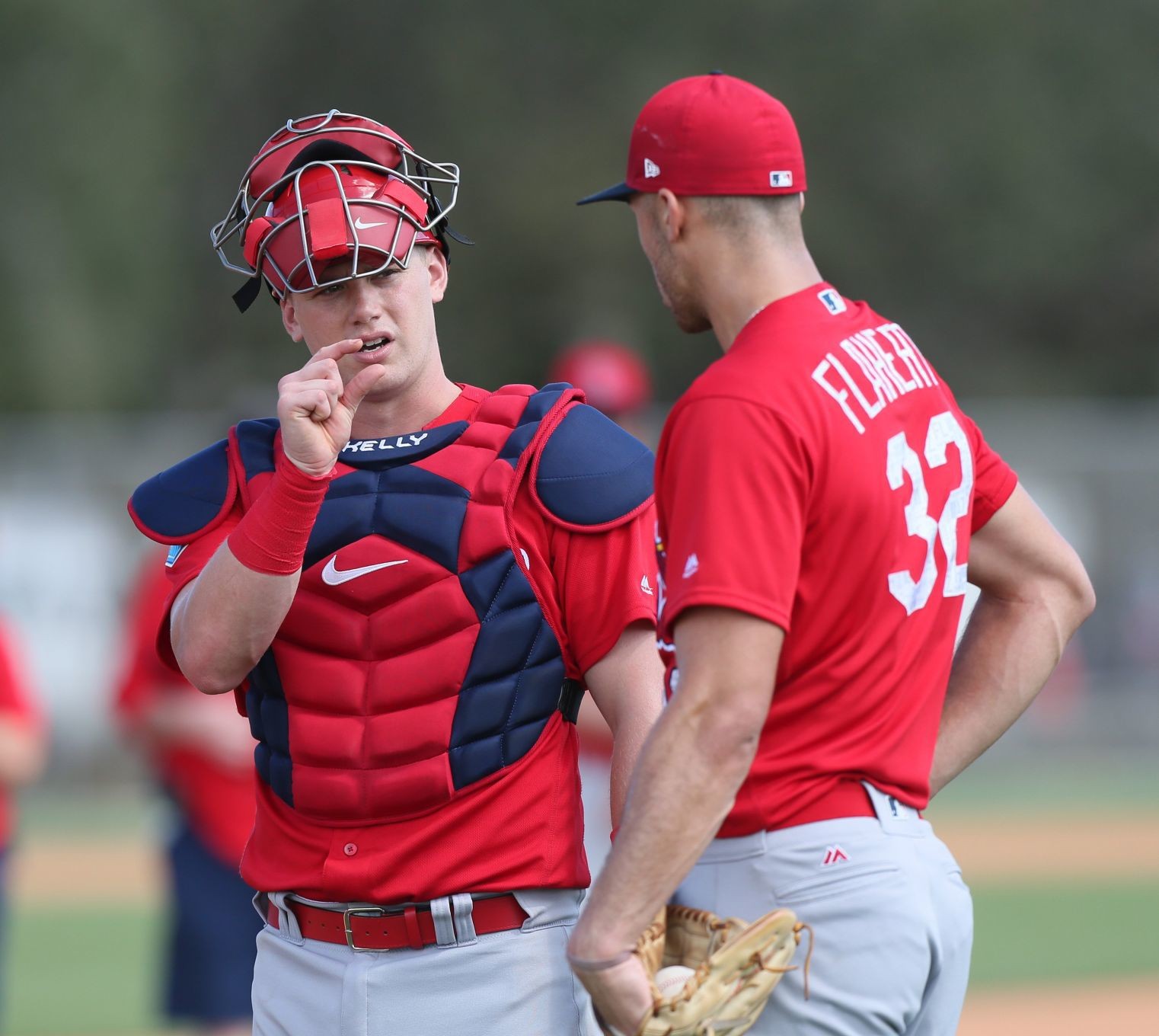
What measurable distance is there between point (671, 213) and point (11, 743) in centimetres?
381

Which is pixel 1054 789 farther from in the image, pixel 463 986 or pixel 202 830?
pixel 463 986

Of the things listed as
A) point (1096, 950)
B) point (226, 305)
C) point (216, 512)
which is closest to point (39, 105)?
point (226, 305)

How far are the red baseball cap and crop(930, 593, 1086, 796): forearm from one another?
1.03 m

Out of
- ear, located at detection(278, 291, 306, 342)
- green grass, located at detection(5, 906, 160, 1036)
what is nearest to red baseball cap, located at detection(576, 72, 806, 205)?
ear, located at detection(278, 291, 306, 342)

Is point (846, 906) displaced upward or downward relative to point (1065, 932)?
downward

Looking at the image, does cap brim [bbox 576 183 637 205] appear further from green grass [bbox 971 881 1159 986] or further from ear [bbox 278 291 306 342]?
green grass [bbox 971 881 1159 986]

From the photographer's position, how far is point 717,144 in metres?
2.97

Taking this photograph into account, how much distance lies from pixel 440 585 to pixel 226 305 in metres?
36.0

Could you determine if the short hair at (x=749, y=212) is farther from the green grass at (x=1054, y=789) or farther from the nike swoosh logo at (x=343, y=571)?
the green grass at (x=1054, y=789)

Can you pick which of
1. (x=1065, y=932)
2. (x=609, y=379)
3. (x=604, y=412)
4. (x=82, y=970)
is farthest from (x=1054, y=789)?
(x=604, y=412)

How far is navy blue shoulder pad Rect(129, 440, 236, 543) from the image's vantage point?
3326 millimetres

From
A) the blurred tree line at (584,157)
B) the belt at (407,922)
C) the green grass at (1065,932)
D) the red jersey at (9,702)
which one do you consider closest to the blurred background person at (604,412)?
the red jersey at (9,702)

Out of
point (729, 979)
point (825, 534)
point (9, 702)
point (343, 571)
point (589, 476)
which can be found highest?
point (9, 702)

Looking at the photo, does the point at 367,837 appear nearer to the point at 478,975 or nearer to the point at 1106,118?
the point at 478,975
